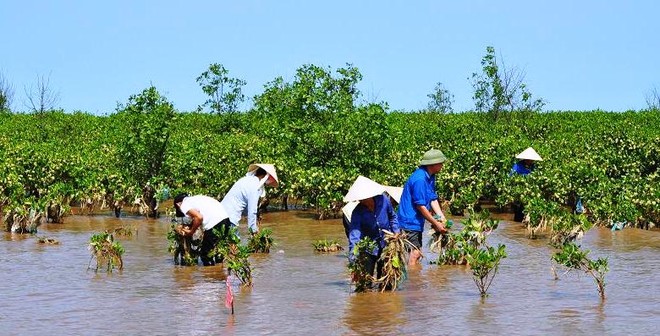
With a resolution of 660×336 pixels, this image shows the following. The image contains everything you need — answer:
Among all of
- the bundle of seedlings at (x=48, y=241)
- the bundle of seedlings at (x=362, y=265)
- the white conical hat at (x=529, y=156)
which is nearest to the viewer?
the bundle of seedlings at (x=362, y=265)

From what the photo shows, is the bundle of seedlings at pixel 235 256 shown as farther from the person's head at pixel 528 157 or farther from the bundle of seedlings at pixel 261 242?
the person's head at pixel 528 157

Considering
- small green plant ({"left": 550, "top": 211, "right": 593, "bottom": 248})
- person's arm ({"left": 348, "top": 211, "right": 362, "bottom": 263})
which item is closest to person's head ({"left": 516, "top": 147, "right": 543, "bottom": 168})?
small green plant ({"left": 550, "top": 211, "right": 593, "bottom": 248})

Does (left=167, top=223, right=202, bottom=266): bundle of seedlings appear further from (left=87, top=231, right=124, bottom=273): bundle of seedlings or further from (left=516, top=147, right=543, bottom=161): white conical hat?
(left=516, top=147, right=543, bottom=161): white conical hat

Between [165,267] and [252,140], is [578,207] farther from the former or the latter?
[165,267]

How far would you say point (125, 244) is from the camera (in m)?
17.3

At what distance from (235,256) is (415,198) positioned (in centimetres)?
231

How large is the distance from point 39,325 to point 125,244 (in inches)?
286

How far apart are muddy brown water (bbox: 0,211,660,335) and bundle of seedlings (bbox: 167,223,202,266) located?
18cm

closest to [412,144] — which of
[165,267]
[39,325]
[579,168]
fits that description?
[579,168]

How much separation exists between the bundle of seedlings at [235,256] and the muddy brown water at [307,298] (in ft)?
0.77

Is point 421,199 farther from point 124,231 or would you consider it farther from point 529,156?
point 529,156

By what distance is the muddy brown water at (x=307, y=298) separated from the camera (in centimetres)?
983

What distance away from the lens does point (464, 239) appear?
13.8m

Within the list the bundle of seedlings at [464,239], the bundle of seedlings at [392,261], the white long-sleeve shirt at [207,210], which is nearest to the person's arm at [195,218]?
the white long-sleeve shirt at [207,210]
